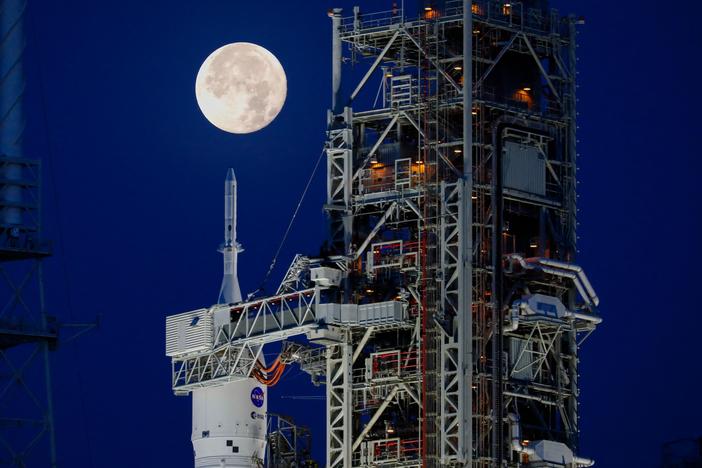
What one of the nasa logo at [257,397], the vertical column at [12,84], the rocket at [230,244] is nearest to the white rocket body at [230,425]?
the nasa logo at [257,397]

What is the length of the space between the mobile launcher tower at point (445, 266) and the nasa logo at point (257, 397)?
1930mm

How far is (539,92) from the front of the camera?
165250 mm

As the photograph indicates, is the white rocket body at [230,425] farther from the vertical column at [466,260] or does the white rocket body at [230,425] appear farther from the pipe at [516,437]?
the pipe at [516,437]

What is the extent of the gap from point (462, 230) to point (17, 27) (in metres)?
23.8

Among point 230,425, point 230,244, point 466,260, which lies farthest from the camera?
point 230,244

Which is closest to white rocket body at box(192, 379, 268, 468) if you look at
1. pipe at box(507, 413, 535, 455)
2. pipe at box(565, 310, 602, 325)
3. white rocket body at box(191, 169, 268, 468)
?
white rocket body at box(191, 169, 268, 468)

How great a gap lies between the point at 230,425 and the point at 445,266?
1569cm

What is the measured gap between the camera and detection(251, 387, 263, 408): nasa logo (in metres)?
166

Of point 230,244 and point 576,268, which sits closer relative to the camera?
point 576,268

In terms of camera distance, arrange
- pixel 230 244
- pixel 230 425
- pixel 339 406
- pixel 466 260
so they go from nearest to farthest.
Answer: pixel 466 260, pixel 339 406, pixel 230 425, pixel 230 244

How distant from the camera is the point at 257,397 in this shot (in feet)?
547

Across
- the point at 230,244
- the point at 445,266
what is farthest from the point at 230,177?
the point at 445,266

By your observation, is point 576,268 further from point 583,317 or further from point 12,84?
point 12,84

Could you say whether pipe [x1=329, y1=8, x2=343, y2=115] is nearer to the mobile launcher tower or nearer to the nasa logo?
the mobile launcher tower
